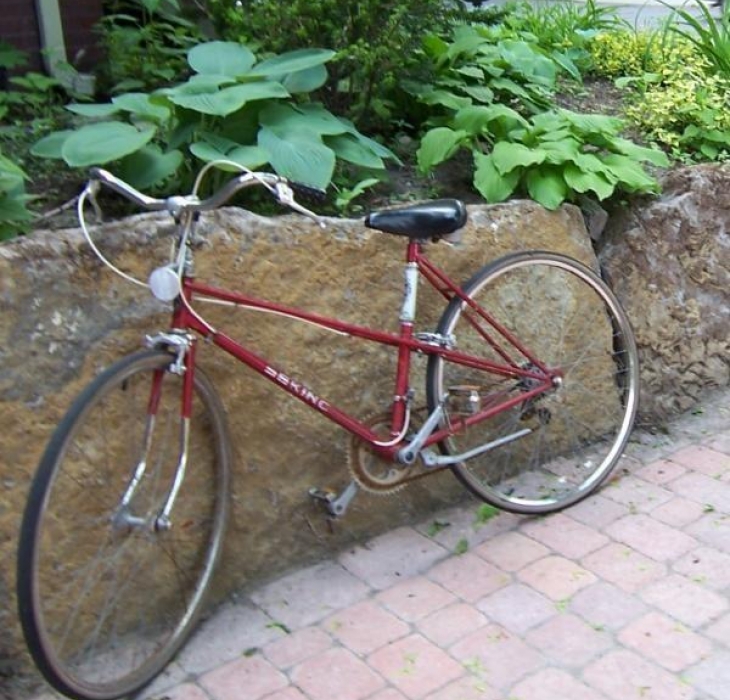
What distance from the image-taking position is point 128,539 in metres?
2.83

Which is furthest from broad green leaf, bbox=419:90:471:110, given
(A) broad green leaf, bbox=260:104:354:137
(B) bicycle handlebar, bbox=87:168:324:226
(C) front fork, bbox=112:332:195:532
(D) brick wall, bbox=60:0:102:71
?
(C) front fork, bbox=112:332:195:532

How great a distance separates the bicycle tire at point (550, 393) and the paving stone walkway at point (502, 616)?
0.53 feet

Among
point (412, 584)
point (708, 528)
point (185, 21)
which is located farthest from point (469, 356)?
point (185, 21)

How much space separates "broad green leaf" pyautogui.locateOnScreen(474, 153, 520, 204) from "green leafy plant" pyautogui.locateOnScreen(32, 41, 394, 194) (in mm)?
392

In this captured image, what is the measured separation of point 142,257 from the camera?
287 centimetres

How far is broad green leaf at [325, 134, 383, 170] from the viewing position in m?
3.49

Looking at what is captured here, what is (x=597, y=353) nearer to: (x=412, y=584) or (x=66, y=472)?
(x=412, y=584)

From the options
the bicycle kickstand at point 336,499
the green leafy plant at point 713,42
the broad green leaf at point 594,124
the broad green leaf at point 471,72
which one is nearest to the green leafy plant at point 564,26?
the green leafy plant at point 713,42

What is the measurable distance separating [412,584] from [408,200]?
1.38m

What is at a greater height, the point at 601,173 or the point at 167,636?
the point at 601,173

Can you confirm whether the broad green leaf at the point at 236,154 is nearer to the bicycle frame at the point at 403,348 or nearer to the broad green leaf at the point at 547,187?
the bicycle frame at the point at 403,348

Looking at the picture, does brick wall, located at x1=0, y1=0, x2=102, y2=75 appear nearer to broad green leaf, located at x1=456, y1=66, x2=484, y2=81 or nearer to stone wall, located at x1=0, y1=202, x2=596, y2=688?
broad green leaf, located at x1=456, y1=66, x2=484, y2=81

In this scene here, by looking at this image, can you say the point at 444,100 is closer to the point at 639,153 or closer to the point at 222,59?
the point at 639,153

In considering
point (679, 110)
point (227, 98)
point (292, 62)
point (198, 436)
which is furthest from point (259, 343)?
point (679, 110)
